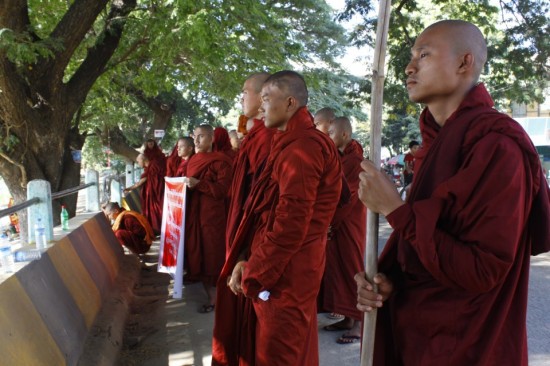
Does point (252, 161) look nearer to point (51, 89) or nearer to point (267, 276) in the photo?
point (267, 276)

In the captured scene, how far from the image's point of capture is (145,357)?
13.7 feet

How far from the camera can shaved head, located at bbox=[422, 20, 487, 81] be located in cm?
169

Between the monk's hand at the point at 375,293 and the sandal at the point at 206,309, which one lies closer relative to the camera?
the monk's hand at the point at 375,293

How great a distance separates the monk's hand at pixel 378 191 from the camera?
1642 mm

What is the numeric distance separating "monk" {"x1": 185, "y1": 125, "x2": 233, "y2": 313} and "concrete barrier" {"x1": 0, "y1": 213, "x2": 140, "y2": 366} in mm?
825

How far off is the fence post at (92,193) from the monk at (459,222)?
16.4ft

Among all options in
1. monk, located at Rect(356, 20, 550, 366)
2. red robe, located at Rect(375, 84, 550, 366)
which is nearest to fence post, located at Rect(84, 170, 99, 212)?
monk, located at Rect(356, 20, 550, 366)

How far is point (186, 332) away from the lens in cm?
474

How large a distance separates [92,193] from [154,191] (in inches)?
101

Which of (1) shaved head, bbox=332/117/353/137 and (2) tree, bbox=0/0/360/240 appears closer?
(1) shaved head, bbox=332/117/353/137

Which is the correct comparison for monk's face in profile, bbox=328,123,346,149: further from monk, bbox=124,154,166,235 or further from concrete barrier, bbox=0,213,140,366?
monk, bbox=124,154,166,235

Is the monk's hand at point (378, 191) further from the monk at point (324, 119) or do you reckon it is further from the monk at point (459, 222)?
the monk at point (324, 119)

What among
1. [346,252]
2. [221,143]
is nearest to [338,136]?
[346,252]

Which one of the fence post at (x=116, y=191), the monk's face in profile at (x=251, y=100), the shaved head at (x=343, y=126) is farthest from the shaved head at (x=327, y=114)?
the fence post at (x=116, y=191)
